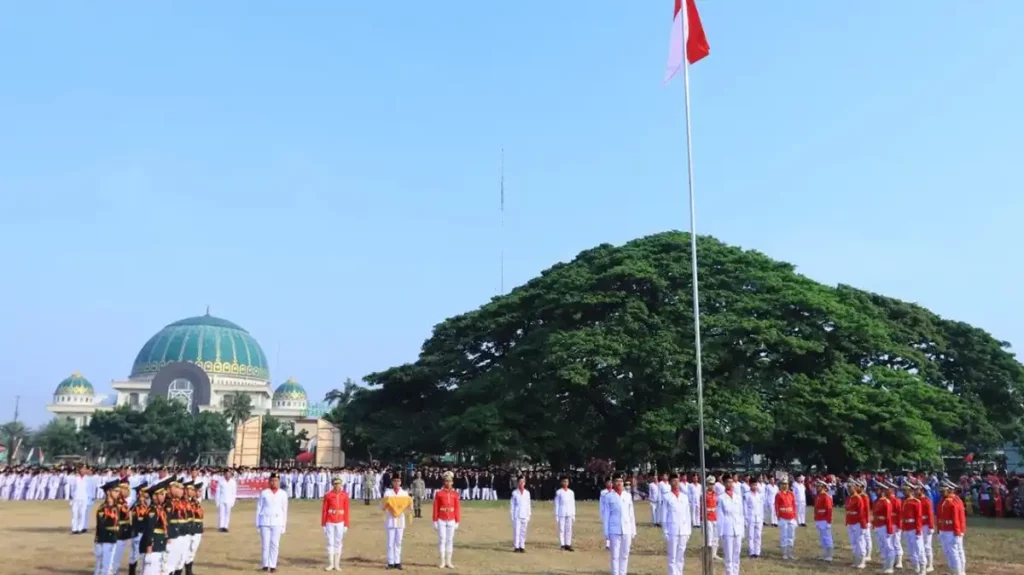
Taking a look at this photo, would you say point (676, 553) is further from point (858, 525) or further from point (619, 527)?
point (858, 525)

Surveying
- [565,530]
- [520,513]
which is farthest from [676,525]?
[565,530]

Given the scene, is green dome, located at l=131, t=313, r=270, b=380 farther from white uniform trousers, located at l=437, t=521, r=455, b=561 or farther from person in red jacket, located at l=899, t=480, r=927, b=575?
person in red jacket, located at l=899, t=480, r=927, b=575

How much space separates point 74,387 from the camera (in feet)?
369

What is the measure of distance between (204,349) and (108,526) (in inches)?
4052

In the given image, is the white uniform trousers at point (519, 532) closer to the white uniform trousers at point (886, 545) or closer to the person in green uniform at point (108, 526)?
the white uniform trousers at point (886, 545)

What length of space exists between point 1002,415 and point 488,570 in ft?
130

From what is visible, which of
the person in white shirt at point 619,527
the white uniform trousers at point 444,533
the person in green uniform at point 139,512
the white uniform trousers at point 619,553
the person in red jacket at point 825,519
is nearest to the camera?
the person in green uniform at point 139,512

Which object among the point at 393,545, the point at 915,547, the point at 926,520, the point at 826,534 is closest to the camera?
the point at 926,520

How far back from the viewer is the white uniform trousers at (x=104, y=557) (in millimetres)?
12102

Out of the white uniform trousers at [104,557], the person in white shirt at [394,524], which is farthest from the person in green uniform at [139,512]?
the person in white shirt at [394,524]

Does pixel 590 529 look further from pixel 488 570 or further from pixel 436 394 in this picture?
pixel 436 394

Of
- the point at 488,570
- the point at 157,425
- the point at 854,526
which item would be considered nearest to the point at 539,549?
the point at 488,570

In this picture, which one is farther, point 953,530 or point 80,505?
point 80,505

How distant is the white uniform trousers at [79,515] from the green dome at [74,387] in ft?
342
